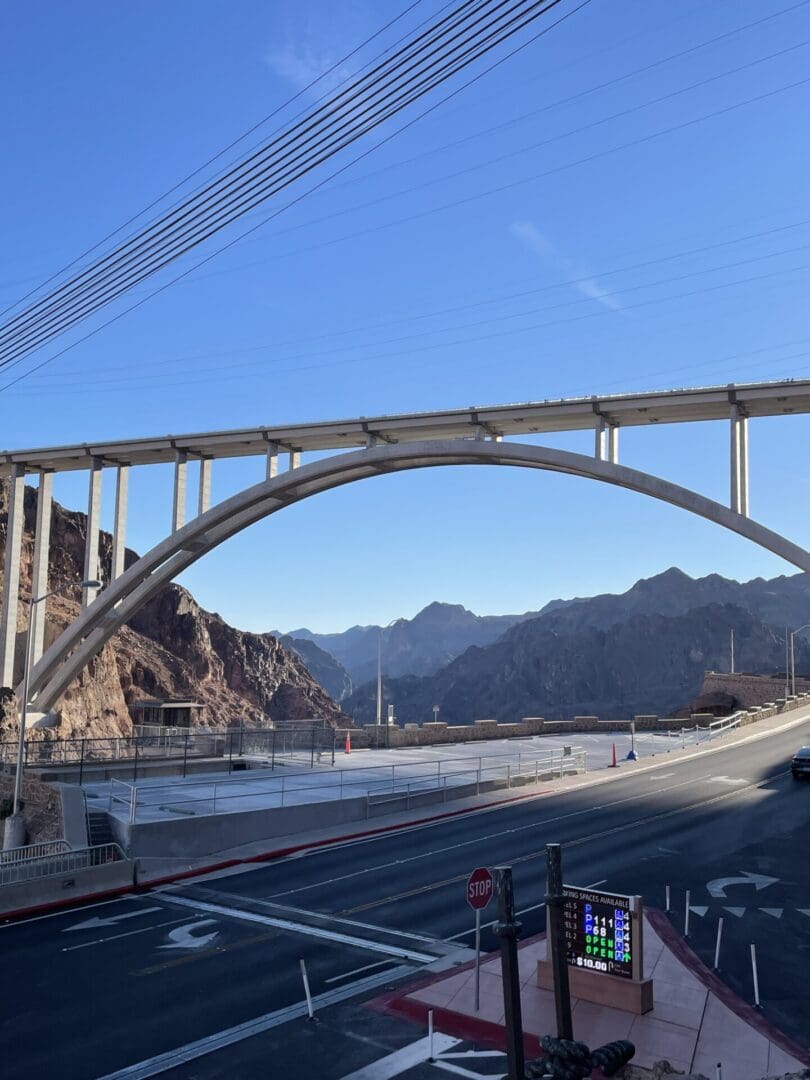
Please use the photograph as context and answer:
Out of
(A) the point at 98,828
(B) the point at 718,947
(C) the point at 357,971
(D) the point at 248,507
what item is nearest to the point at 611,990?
(B) the point at 718,947

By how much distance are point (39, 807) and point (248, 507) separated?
18.0m

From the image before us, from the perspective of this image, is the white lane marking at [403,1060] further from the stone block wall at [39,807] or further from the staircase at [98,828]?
the stone block wall at [39,807]

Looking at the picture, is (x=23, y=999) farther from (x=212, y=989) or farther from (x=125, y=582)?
(x=125, y=582)

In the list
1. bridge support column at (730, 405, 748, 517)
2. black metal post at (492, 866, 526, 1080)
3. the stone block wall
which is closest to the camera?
black metal post at (492, 866, 526, 1080)

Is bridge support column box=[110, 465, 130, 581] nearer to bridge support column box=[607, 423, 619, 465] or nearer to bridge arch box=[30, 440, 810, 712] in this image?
bridge arch box=[30, 440, 810, 712]

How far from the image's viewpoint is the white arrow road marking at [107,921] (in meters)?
18.7

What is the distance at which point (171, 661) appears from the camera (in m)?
104

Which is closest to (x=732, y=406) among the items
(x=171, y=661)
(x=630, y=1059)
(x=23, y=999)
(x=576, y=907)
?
(x=576, y=907)

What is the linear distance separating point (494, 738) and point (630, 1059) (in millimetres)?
45845

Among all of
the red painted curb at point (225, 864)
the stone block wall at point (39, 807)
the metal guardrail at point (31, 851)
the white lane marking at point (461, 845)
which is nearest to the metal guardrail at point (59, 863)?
the metal guardrail at point (31, 851)

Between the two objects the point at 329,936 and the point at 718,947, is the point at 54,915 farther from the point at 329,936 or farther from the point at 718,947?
the point at 718,947

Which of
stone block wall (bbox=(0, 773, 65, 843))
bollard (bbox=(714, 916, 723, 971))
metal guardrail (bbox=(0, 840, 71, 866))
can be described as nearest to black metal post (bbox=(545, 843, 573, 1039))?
bollard (bbox=(714, 916, 723, 971))

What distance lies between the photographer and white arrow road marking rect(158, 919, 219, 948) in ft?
56.5

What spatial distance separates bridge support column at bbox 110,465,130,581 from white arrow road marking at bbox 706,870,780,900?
105 ft
